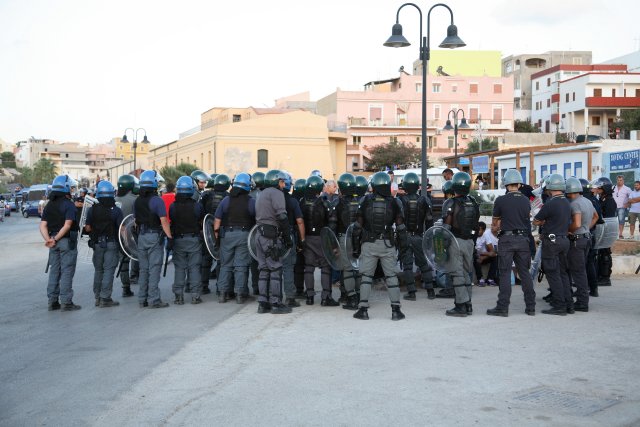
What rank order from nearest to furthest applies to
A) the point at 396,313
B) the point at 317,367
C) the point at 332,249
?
1. the point at 317,367
2. the point at 396,313
3. the point at 332,249

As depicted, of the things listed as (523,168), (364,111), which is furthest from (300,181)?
(364,111)

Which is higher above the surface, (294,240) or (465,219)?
(465,219)

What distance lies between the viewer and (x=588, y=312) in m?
10.3

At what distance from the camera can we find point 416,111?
269 ft

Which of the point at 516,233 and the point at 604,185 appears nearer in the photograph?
the point at 516,233

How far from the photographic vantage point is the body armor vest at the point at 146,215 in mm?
10969

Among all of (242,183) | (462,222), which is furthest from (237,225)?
(462,222)

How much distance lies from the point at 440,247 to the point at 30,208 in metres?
48.6

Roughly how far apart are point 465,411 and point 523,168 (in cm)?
3509

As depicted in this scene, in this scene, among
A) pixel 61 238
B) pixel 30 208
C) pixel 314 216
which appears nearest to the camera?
pixel 61 238

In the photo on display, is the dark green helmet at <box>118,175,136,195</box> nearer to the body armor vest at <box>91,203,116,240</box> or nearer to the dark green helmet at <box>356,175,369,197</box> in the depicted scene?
the body armor vest at <box>91,203,116,240</box>

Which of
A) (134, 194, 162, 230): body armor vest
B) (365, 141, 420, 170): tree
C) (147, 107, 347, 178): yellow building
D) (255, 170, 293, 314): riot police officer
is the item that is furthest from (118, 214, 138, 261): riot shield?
(365, 141, 420, 170): tree

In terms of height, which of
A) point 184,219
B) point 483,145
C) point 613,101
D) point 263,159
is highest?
point 613,101

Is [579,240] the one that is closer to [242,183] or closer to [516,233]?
[516,233]
